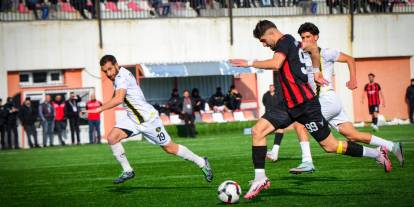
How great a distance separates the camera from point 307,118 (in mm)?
11203

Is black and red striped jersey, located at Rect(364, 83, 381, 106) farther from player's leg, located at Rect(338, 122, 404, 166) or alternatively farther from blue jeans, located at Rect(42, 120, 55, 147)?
player's leg, located at Rect(338, 122, 404, 166)

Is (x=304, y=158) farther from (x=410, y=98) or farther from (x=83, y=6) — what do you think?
(x=410, y=98)

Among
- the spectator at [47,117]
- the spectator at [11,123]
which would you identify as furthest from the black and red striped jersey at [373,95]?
the spectator at [11,123]

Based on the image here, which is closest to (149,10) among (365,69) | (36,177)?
(365,69)

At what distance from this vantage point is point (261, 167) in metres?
11.1

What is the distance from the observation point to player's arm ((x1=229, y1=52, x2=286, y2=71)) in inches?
415

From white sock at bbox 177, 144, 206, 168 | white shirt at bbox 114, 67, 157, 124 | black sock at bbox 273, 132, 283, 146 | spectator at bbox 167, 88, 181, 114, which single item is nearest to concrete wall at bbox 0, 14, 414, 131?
spectator at bbox 167, 88, 181, 114

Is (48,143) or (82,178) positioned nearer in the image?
(82,178)

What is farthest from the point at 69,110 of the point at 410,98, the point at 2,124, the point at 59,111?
the point at 410,98

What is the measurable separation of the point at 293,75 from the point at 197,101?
1025 inches

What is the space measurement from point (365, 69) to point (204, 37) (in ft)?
29.4

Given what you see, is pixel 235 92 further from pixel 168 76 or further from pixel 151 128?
pixel 151 128

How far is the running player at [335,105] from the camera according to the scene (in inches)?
496

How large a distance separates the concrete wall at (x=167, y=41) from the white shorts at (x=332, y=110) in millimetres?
24879
